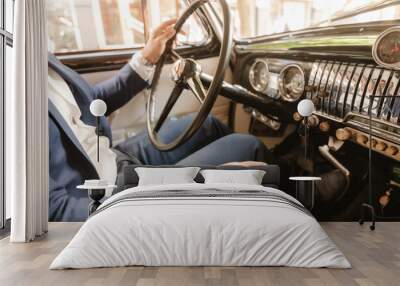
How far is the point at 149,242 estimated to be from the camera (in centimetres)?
408

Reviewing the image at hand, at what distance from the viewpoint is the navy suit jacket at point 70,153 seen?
6.74 metres

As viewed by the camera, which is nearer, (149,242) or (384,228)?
(149,242)

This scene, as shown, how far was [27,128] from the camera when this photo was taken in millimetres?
5352

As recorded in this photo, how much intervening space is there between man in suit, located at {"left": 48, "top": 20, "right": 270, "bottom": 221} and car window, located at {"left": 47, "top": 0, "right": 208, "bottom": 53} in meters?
0.22

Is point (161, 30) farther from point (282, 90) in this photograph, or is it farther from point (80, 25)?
point (282, 90)

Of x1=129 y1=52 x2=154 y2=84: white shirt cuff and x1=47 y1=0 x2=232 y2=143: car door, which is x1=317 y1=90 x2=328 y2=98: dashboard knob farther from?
x1=129 y1=52 x2=154 y2=84: white shirt cuff

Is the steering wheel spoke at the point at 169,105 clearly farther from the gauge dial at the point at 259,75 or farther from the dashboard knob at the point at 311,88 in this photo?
the dashboard knob at the point at 311,88

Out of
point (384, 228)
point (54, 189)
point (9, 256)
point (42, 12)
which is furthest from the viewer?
point (54, 189)

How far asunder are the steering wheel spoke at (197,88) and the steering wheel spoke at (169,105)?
13cm

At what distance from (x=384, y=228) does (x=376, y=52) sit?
7.04 ft

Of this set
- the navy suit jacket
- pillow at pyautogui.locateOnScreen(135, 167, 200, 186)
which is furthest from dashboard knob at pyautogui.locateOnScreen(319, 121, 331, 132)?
the navy suit jacket

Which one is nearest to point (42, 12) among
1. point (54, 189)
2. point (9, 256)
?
point (54, 189)

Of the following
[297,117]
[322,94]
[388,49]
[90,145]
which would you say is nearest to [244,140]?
[297,117]

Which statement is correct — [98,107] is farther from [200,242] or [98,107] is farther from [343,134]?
[343,134]
